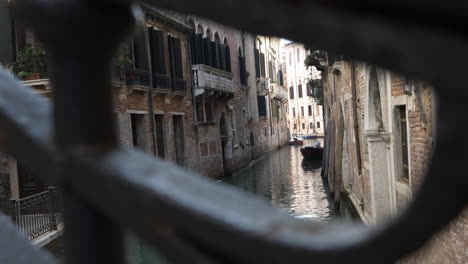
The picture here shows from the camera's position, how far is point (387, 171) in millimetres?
7332

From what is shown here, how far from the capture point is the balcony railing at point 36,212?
719cm

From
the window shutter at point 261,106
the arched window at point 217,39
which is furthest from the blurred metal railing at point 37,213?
the window shutter at point 261,106

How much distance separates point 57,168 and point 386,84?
633 cm

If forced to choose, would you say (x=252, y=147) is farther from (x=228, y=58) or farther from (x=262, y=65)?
(x=262, y=65)

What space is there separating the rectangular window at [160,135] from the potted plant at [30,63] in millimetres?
4836

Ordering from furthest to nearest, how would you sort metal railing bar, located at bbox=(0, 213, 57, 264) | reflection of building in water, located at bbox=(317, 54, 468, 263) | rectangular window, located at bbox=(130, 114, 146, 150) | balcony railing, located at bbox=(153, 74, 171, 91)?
balcony railing, located at bbox=(153, 74, 171, 91) → rectangular window, located at bbox=(130, 114, 146, 150) → reflection of building in water, located at bbox=(317, 54, 468, 263) → metal railing bar, located at bbox=(0, 213, 57, 264)

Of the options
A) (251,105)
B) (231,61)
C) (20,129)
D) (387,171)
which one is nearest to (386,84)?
(387,171)

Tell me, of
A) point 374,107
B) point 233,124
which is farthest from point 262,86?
point 374,107

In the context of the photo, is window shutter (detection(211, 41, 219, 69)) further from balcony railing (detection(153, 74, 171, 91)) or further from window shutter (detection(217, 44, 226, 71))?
balcony railing (detection(153, 74, 171, 91))

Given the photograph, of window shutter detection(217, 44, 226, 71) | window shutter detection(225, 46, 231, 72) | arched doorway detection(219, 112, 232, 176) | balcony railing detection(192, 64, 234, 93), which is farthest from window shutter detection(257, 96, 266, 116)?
balcony railing detection(192, 64, 234, 93)

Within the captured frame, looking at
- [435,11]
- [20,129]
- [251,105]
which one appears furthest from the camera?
[251,105]

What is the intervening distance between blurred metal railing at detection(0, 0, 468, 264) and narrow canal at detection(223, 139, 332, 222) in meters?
10.6

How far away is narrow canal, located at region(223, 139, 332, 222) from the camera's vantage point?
39.6 feet

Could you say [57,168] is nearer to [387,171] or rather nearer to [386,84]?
[386,84]
